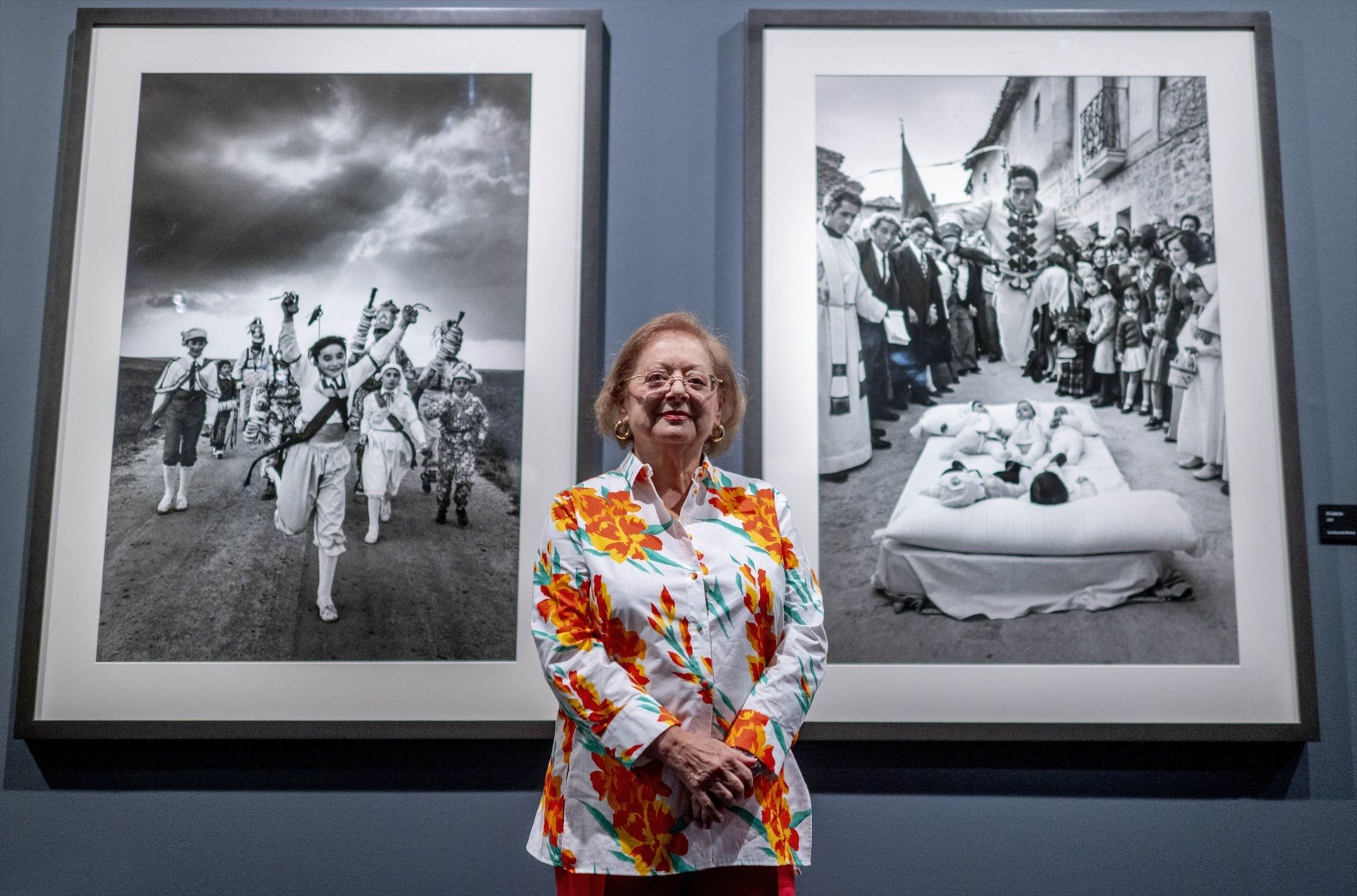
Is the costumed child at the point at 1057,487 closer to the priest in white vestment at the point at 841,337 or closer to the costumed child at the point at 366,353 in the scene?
the priest in white vestment at the point at 841,337

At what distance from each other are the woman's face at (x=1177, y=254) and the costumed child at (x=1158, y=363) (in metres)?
0.05

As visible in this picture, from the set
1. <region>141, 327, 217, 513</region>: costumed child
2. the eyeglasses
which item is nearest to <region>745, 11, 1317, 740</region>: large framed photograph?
the eyeglasses

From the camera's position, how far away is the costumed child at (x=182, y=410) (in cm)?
165

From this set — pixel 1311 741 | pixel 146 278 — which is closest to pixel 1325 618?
pixel 1311 741

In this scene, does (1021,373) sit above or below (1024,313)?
below

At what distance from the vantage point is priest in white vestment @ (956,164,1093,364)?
1695 millimetres

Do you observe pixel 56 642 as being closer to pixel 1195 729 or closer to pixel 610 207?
pixel 610 207

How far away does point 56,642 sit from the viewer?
162 cm

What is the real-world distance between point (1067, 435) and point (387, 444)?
127 centimetres

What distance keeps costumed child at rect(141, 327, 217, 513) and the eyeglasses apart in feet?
2.98

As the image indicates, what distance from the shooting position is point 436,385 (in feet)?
5.45

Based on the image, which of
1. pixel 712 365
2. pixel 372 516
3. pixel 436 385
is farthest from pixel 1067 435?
pixel 372 516

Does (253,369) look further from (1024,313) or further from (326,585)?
(1024,313)

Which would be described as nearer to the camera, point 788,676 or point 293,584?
point 788,676
